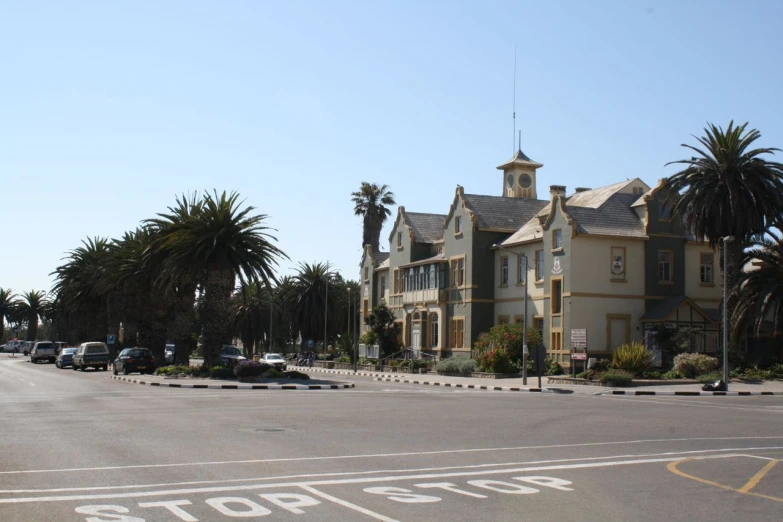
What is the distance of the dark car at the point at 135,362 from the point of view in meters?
46.6

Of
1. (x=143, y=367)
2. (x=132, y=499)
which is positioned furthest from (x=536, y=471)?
(x=143, y=367)

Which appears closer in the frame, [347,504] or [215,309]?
[347,504]

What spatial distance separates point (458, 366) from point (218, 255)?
1626 centimetres

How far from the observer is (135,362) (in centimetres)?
4672

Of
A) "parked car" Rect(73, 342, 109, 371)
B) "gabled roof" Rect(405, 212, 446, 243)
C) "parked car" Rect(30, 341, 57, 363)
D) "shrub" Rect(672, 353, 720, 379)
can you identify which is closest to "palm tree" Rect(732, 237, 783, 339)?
"shrub" Rect(672, 353, 720, 379)

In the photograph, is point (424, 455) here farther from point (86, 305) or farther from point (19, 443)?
point (86, 305)

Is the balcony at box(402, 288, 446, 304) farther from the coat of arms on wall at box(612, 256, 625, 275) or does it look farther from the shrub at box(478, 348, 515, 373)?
the coat of arms on wall at box(612, 256, 625, 275)

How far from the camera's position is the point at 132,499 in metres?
9.30

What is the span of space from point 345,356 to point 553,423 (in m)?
50.1

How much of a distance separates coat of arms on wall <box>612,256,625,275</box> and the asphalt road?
27.1 meters

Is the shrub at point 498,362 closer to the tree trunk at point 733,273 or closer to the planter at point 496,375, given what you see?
the planter at point 496,375

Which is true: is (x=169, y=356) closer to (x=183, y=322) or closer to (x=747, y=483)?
(x=183, y=322)

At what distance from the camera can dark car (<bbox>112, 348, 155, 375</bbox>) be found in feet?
153

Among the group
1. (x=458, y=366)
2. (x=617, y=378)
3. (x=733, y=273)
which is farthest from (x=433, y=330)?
(x=617, y=378)
